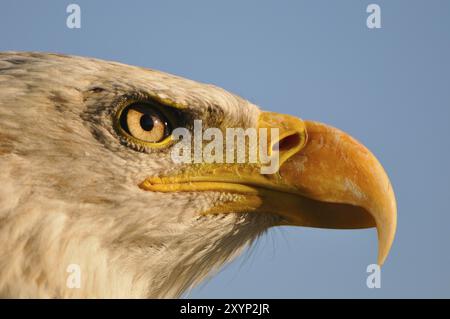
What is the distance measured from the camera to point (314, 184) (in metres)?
4.51

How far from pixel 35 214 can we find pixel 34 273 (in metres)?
0.31

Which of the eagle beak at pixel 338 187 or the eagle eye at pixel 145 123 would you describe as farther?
the eagle beak at pixel 338 187

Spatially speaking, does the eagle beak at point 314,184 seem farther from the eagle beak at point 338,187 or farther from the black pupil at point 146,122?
the black pupil at point 146,122

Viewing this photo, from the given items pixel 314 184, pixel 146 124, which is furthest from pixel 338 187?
pixel 146 124

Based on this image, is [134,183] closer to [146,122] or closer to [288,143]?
[146,122]

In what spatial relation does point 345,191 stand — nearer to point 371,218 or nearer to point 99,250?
point 371,218

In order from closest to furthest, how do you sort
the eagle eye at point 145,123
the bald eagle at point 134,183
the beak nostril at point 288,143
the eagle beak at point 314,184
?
the bald eagle at point 134,183
the eagle eye at point 145,123
the eagle beak at point 314,184
the beak nostril at point 288,143

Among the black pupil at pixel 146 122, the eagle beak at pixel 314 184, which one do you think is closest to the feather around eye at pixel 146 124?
Answer: the black pupil at pixel 146 122

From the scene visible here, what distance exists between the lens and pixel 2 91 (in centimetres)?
414

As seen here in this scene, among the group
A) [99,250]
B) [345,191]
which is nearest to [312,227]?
[345,191]

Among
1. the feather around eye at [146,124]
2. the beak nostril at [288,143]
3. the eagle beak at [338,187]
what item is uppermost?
the feather around eye at [146,124]

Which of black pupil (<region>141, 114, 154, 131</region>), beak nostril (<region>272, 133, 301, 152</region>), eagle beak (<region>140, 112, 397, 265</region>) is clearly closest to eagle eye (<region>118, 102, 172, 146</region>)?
black pupil (<region>141, 114, 154, 131</region>)

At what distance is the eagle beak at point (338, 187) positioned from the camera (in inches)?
175

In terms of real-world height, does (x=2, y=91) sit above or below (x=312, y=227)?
above
